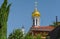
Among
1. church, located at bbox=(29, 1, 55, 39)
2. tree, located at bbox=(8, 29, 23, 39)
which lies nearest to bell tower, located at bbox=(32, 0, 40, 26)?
church, located at bbox=(29, 1, 55, 39)

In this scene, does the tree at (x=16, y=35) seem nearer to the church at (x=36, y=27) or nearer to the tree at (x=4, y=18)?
the tree at (x=4, y=18)

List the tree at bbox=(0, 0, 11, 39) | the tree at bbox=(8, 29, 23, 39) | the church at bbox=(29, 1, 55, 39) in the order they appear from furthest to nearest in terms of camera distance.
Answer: the church at bbox=(29, 1, 55, 39)
the tree at bbox=(8, 29, 23, 39)
the tree at bbox=(0, 0, 11, 39)

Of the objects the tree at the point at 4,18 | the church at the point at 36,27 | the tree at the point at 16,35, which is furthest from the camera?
the church at the point at 36,27

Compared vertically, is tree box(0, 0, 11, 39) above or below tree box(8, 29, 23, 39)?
above

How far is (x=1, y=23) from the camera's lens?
16.3 m

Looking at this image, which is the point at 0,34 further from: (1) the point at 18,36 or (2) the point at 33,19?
(2) the point at 33,19

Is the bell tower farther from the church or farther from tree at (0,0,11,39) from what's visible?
tree at (0,0,11,39)

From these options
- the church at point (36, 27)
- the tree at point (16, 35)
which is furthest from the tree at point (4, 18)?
the church at point (36, 27)

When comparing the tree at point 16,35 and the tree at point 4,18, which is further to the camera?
the tree at point 16,35

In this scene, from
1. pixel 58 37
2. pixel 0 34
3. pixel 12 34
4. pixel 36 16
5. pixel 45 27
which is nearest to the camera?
pixel 0 34

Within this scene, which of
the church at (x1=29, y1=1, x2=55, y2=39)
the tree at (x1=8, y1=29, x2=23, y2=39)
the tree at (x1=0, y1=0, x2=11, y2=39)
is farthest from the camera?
the church at (x1=29, y1=1, x2=55, y2=39)

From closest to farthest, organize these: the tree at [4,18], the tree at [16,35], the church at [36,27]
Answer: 1. the tree at [4,18]
2. the tree at [16,35]
3. the church at [36,27]

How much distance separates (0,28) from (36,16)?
164 ft

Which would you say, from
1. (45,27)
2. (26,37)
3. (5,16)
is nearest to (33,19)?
(45,27)
